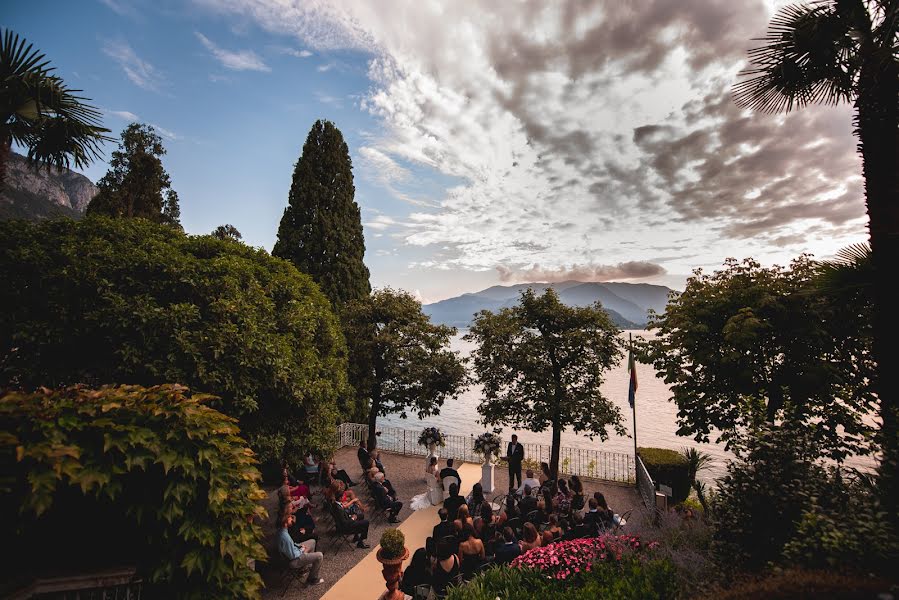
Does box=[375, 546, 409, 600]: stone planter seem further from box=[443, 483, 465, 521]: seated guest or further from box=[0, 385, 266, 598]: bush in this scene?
box=[443, 483, 465, 521]: seated guest

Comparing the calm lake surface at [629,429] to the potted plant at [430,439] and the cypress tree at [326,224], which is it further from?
the cypress tree at [326,224]

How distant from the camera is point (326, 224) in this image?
2411 cm

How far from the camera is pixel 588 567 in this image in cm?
637

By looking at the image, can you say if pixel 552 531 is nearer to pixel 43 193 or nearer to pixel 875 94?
pixel 875 94

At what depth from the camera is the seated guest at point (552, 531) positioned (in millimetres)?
8391

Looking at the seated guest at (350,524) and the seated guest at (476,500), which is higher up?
the seated guest at (476,500)

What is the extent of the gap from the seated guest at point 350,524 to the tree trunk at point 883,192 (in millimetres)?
10730

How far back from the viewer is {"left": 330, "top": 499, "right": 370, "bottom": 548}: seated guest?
10062 millimetres

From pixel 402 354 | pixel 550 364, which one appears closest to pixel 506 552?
pixel 550 364

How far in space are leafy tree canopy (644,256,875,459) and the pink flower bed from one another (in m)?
3.50

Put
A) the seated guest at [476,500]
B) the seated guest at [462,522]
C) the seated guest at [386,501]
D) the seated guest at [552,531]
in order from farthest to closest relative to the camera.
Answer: the seated guest at [386,501] < the seated guest at [476,500] < the seated guest at [552,531] < the seated guest at [462,522]

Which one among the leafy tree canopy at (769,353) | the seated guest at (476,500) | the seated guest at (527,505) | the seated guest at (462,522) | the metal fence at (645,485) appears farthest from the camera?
the metal fence at (645,485)

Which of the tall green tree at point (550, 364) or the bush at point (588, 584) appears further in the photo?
the tall green tree at point (550, 364)

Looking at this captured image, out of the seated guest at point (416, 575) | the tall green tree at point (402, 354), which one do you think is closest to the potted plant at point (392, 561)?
the seated guest at point (416, 575)
